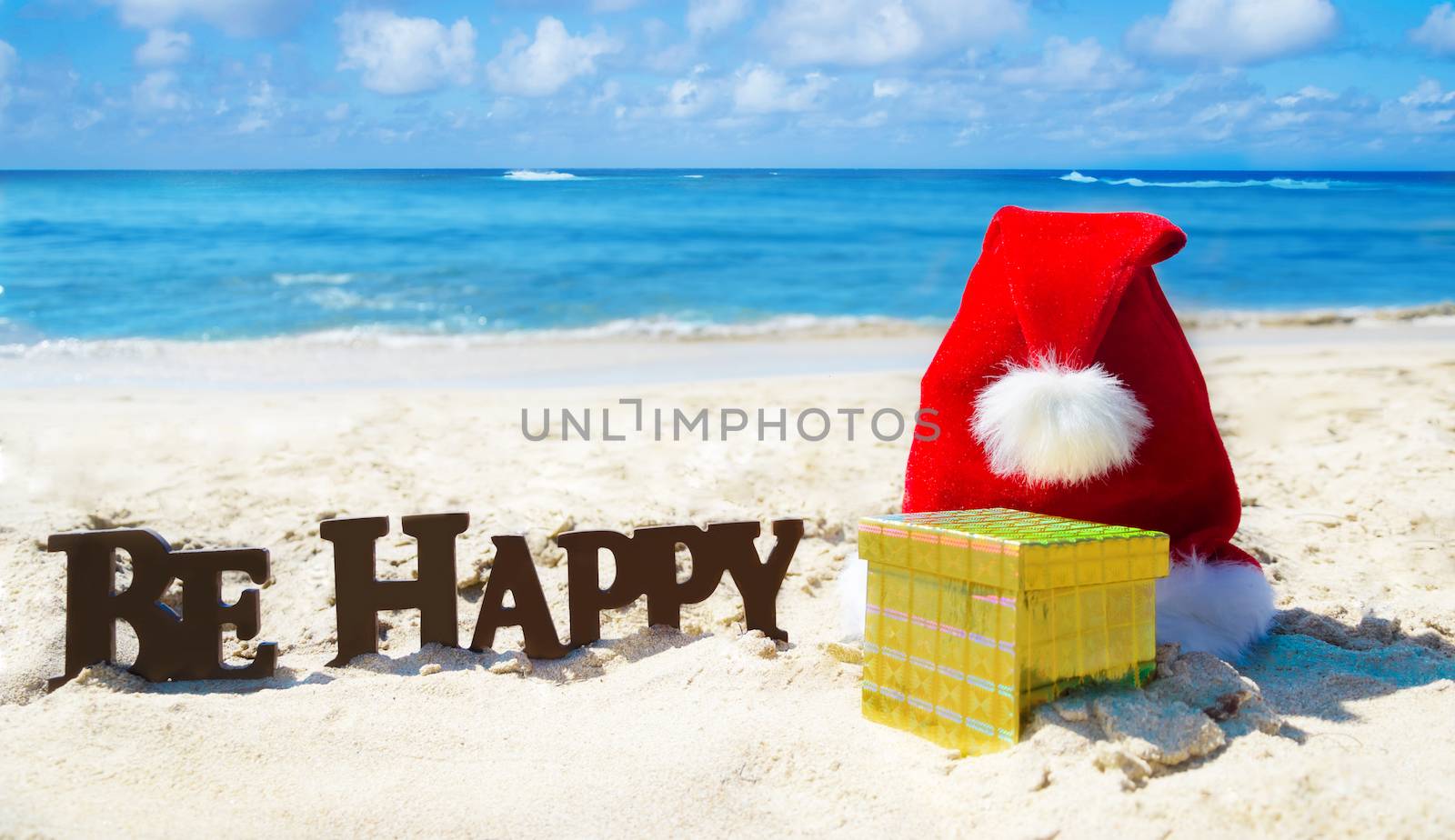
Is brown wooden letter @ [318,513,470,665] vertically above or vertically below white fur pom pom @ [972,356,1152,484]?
below

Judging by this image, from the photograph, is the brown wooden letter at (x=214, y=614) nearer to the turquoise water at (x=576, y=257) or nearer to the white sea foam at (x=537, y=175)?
the turquoise water at (x=576, y=257)

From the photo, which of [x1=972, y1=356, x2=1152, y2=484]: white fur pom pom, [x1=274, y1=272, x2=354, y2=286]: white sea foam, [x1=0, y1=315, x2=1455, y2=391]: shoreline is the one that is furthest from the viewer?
[x1=274, y1=272, x2=354, y2=286]: white sea foam

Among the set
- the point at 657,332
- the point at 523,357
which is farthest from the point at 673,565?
the point at 657,332

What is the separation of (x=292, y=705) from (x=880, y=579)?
1352mm

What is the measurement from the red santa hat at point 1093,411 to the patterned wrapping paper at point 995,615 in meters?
0.17

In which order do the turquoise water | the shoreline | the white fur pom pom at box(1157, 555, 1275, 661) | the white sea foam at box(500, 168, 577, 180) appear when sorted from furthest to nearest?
1. the white sea foam at box(500, 168, 577, 180)
2. the turquoise water
3. the shoreline
4. the white fur pom pom at box(1157, 555, 1275, 661)

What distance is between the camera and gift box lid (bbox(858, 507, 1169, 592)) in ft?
6.11

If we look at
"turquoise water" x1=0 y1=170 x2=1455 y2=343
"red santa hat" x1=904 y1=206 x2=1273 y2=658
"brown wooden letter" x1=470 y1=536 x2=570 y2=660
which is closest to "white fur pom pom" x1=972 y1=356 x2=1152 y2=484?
"red santa hat" x1=904 y1=206 x2=1273 y2=658

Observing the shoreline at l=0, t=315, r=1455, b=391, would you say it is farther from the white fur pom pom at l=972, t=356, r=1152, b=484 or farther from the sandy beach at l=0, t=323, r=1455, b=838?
the white fur pom pom at l=972, t=356, r=1152, b=484

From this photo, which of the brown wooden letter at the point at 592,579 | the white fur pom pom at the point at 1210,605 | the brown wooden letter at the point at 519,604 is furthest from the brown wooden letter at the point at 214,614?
the white fur pom pom at the point at 1210,605

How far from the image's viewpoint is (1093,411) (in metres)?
2.12

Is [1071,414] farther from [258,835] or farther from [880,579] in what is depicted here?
[258,835]

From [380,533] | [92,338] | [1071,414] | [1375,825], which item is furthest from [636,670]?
[92,338]

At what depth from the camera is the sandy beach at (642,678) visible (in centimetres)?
182
